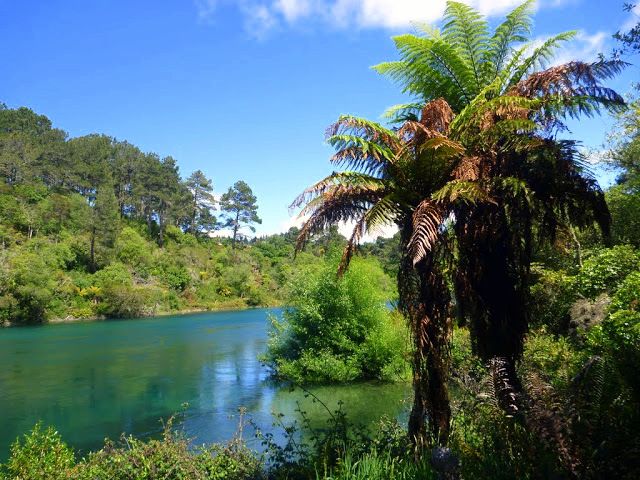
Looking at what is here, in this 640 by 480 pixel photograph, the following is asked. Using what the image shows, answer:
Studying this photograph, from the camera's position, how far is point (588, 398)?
3.79 m

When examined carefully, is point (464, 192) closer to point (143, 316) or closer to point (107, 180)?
point (143, 316)

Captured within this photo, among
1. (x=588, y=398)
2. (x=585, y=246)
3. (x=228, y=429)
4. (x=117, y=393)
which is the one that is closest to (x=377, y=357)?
(x=228, y=429)

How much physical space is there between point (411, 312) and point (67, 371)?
62.8ft

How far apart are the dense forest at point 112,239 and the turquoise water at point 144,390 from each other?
12227mm

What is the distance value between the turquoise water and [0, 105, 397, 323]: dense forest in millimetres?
12227

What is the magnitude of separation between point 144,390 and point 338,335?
721 cm

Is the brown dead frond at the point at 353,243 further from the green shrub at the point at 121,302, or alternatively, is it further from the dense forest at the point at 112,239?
the green shrub at the point at 121,302

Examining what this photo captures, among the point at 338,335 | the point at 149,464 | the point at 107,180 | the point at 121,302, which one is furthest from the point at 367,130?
the point at 107,180

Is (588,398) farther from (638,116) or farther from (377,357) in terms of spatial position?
(638,116)

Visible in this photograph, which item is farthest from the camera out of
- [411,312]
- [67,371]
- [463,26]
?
[67,371]

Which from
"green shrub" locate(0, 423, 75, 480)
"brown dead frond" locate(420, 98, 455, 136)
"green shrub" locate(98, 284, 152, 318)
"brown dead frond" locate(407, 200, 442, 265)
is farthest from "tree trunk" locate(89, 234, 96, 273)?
"brown dead frond" locate(407, 200, 442, 265)

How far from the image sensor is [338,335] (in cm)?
1616

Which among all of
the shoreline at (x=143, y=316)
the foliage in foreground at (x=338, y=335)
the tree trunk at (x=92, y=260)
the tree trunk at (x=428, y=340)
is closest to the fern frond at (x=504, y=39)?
the tree trunk at (x=428, y=340)

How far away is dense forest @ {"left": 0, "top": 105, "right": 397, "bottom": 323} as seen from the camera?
145ft
